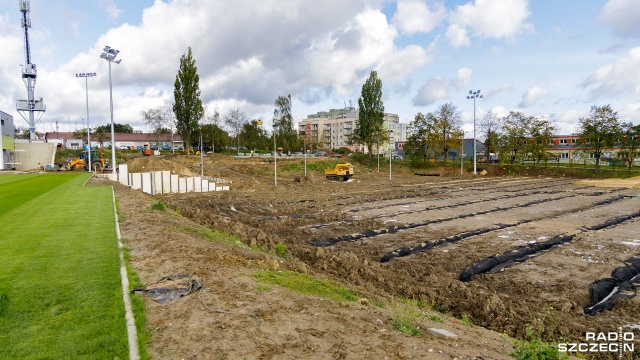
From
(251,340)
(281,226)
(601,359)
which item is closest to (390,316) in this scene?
(251,340)

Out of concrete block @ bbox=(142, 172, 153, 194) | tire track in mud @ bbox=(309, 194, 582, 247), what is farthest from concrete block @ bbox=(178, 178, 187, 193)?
tire track in mud @ bbox=(309, 194, 582, 247)

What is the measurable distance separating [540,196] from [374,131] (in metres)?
38.0

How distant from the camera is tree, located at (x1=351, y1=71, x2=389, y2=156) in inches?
2557

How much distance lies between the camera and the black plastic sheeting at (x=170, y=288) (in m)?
6.40

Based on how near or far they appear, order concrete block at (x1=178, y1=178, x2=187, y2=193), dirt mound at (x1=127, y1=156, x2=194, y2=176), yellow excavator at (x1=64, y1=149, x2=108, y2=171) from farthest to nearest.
→ yellow excavator at (x1=64, y1=149, x2=108, y2=171), dirt mound at (x1=127, y1=156, x2=194, y2=176), concrete block at (x1=178, y1=178, x2=187, y2=193)

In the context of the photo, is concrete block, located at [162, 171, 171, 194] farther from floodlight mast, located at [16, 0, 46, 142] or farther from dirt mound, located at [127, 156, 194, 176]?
floodlight mast, located at [16, 0, 46, 142]

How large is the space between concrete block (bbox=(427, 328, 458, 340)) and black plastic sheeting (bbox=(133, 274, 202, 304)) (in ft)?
12.8

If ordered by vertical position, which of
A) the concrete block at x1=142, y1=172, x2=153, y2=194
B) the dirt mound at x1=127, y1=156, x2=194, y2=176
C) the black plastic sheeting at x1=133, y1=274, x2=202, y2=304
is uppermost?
the dirt mound at x1=127, y1=156, x2=194, y2=176

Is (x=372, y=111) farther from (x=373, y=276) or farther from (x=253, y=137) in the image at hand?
(x=373, y=276)

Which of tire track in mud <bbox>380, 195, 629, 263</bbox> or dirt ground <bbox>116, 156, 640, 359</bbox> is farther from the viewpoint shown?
tire track in mud <bbox>380, 195, 629, 263</bbox>

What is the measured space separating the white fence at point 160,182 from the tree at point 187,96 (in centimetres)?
2428

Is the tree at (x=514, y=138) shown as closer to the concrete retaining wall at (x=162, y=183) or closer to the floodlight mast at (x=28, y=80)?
the concrete retaining wall at (x=162, y=183)

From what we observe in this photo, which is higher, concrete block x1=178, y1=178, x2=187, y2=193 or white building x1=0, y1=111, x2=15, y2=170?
white building x1=0, y1=111, x2=15, y2=170

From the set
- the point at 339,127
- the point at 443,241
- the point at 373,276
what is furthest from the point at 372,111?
the point at 339,127
